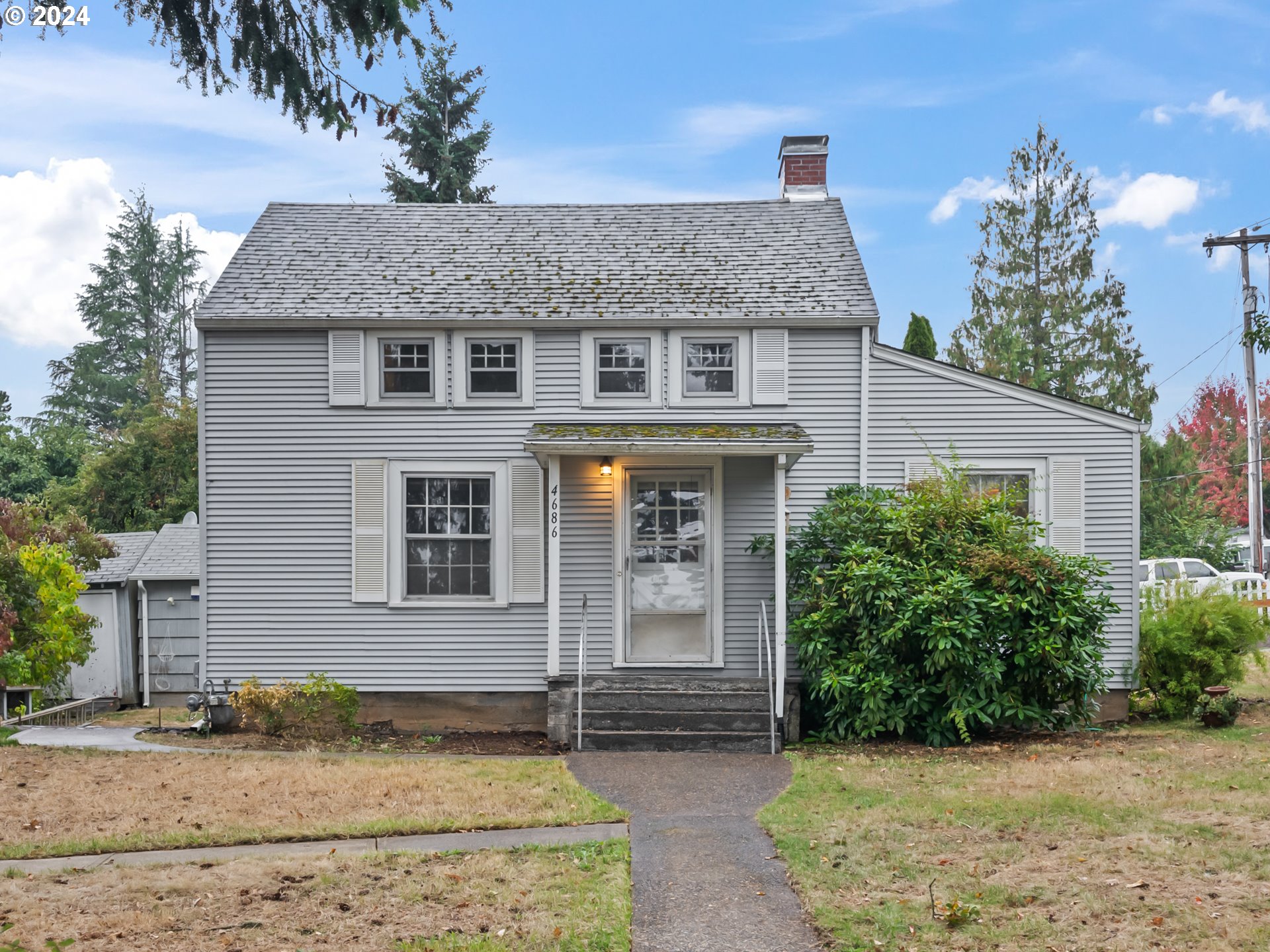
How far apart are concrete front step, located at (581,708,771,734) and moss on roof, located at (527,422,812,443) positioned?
2748mm

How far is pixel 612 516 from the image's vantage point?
39.5ft

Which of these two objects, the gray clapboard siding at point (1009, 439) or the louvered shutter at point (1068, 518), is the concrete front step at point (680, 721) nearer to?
the gray clapboard siding at point (1009, 439)

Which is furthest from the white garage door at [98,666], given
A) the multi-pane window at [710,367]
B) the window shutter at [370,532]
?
the multi-pane window at [710,367]

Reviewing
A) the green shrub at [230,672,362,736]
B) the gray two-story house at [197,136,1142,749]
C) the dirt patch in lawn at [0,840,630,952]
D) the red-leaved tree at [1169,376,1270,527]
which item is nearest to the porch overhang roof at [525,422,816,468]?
the gray two-story house at [197,136,1142,749]

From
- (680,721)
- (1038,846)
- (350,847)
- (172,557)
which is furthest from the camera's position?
(172,557)

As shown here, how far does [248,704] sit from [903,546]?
708cm

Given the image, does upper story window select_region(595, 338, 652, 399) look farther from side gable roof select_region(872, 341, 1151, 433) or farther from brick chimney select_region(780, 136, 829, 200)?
brick chimney select_region(780, 136, 829, 200)

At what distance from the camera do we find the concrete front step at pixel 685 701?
10.8 meters

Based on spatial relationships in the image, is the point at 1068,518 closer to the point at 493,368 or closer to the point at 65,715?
the point at 493,368

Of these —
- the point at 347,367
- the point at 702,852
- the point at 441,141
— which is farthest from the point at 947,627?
the point at 441,141

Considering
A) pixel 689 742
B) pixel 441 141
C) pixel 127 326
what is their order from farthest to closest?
pixel 127 326 < pixel 441 141 < pixel 689 742

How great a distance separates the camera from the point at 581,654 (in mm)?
10938

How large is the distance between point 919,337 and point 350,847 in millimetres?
14681

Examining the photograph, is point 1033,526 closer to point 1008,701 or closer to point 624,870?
point 1008,701
